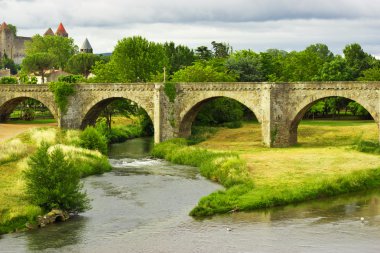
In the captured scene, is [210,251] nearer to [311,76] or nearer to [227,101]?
[227,101]

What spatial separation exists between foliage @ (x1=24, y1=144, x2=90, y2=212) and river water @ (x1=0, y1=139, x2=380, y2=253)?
1009mm

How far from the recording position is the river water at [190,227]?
94.7 ft

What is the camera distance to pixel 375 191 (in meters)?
40.2

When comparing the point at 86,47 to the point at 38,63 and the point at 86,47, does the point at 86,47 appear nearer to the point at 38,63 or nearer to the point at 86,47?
the point at 86,47

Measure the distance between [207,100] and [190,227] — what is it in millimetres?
28865

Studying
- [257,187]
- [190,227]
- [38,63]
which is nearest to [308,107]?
[257,187]

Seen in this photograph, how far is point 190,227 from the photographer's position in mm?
31875

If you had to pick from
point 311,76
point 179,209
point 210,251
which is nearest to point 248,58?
point 311,76

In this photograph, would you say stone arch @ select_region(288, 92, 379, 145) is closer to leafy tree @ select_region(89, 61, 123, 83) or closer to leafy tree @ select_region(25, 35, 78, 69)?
leafy tree @ select_region(89, 61, 123, 83)

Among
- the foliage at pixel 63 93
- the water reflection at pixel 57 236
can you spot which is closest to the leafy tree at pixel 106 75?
the foliage at pixel 63 93

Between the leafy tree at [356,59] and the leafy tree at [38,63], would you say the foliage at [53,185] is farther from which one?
the leafy tree at [38,63]

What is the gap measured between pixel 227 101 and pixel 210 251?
152 feet

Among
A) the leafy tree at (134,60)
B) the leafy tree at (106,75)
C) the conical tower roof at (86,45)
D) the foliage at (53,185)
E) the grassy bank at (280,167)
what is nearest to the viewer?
the foliage at (53,185)

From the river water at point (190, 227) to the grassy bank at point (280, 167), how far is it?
44.4 inches
